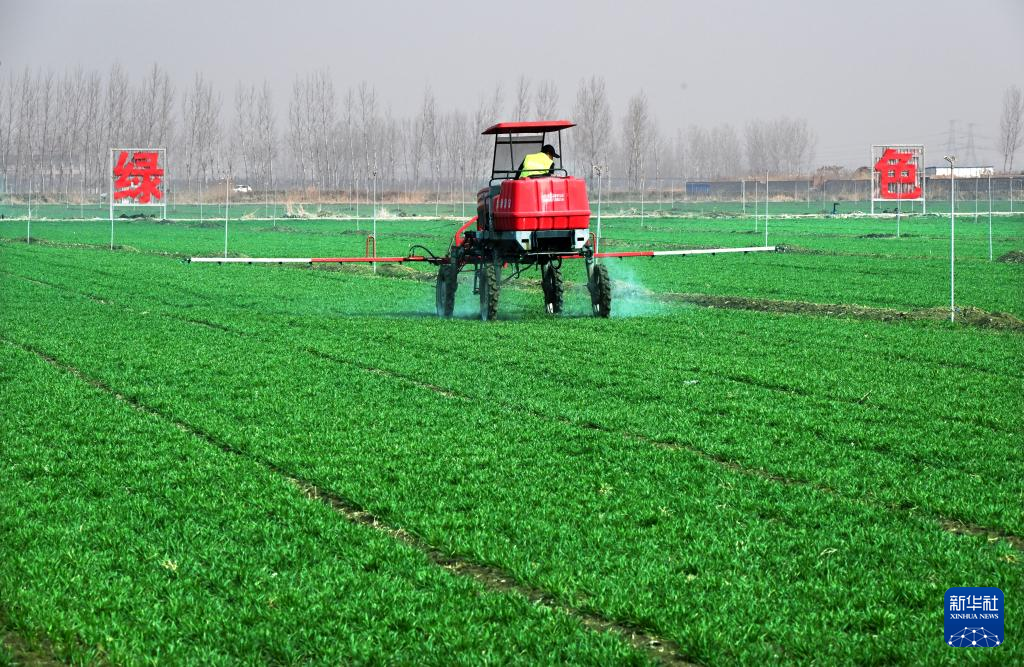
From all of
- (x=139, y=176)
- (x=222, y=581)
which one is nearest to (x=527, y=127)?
(x=222, y=581)

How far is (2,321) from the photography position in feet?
70.4

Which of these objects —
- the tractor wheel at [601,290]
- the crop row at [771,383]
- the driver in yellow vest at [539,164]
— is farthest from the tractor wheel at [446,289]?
the tractor wheel at [601,290]

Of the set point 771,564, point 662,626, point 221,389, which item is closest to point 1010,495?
point 771,564

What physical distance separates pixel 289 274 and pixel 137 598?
92.4ft

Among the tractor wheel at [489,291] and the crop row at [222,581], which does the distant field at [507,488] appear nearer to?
the crop row at [222,581]

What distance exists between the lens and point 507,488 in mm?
9328

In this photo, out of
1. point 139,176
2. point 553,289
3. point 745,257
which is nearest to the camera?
point 553,289

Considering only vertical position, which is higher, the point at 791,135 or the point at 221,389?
the point at 791,135

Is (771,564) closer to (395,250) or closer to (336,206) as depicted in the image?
(395,250)

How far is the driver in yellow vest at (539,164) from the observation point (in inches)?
829

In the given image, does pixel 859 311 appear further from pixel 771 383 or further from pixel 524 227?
pixel 771 383

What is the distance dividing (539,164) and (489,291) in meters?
2.47

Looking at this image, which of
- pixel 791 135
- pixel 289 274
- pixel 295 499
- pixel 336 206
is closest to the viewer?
pixel 295 499

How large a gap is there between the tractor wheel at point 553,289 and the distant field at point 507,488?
1091mm
